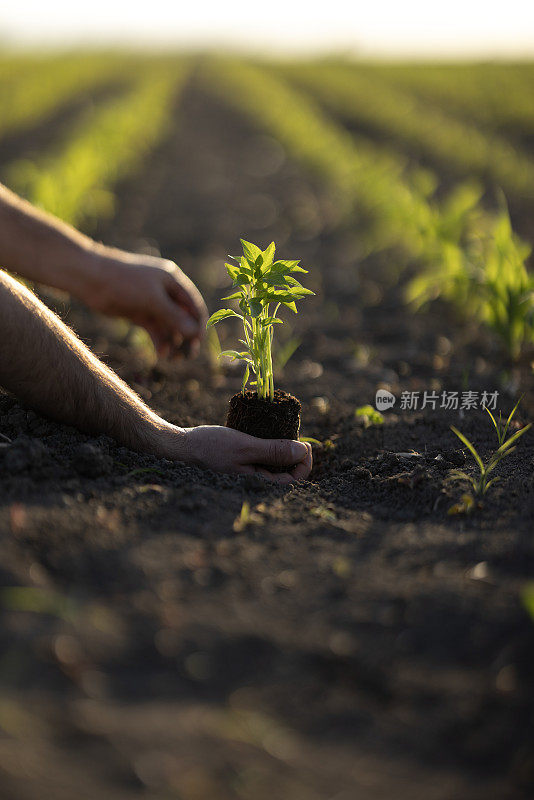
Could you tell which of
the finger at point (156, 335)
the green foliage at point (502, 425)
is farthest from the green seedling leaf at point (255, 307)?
the finger at point (156, 335)

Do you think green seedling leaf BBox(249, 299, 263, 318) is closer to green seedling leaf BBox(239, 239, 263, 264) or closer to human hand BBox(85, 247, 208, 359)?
green seedling leaf BBox(239, 239, 263, 264)

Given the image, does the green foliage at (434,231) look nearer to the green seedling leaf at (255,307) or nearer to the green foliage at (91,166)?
the green seedling leaf at (255,307)

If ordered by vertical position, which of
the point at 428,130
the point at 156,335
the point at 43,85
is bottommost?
the point at 156,335

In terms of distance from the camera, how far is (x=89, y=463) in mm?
1591

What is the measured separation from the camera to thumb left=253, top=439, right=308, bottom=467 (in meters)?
1.82

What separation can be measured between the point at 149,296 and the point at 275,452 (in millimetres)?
825

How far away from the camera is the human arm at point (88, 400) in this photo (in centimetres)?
167

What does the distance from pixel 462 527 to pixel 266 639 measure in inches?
23.3

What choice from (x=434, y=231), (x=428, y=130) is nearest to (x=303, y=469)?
(x=434, y=231)

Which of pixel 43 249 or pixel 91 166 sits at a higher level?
pixel 91 166

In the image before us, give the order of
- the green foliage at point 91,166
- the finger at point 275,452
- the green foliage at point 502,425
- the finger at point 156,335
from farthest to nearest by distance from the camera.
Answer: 1. the green foliage at point 91,166
2. the finger at point 156,335
3. the finger at point 275,452
4. the green foliage at point 502,425

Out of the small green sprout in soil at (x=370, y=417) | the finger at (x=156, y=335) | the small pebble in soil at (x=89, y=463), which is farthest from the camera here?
the finger at (x=156, y=335)

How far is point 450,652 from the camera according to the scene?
3.57ft

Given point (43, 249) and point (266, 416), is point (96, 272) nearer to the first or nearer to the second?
point (43, 249)
